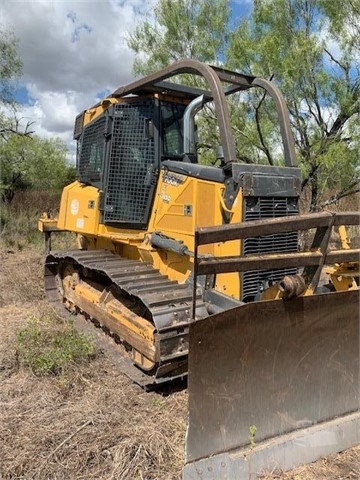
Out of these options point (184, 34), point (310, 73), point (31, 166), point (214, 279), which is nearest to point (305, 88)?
point (310, 73)

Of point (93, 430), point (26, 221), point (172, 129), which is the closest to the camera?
point (93, 430)

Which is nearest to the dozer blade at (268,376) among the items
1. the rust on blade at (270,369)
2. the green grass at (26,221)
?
the rust on blade at (270,369)

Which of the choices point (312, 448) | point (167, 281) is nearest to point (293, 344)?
point (312, 448)

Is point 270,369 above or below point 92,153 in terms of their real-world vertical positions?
below

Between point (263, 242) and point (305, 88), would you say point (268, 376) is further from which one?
point (305, 88)

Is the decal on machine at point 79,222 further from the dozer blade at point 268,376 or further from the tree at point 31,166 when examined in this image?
the tree at point 31,166

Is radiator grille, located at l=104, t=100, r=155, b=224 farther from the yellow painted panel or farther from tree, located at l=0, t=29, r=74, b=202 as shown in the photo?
tree, located at l=0, t=29, r=74, b=202

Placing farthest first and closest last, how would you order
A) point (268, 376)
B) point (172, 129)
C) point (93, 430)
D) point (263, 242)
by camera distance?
1. point (172, 129)
2. point (263, 242)
3. point (93, 430)
4. point (268, 376)

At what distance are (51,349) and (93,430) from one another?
138 centimetres

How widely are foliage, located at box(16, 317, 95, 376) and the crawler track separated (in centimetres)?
31

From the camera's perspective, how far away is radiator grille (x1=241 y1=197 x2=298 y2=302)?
3.92 metres

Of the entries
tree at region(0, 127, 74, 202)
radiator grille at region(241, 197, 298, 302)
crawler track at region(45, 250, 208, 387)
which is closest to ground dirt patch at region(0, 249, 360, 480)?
crawler track at region(45, 250, 208, 387)

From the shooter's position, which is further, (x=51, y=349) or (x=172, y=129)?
(x=172, y=129)

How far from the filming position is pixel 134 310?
4.42 m
